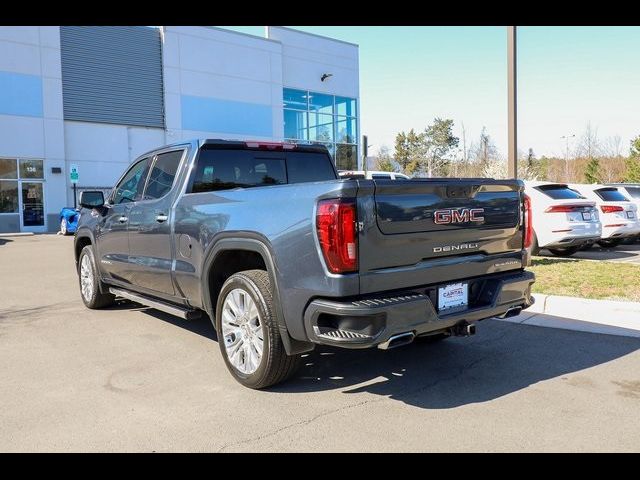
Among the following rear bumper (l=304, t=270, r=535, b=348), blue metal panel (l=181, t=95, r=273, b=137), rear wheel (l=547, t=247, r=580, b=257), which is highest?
blue metal panel (l=181, t=95, r=273, b=137)

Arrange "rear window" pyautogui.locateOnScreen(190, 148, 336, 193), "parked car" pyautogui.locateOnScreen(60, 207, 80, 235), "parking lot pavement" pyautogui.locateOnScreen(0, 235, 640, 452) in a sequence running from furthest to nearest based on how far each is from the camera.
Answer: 1. "parked car" pyautogui.locateOnScreen(60, 207, 80, 235)
2. "rear window" pyautogui.locateOnScreen(190, 148, 336, 193)
3. "parking lot pavement" pyautogui.locateOnScreen(0, 235, 640, 452)

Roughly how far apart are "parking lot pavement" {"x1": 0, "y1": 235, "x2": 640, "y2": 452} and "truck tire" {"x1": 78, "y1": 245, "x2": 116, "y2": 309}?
1.02 m

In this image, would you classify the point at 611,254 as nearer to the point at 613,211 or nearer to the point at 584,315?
the point at 613,211

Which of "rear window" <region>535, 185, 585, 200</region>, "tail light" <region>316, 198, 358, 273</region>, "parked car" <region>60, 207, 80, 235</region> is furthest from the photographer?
"parked car" <region>60, 207, 80, 235</region>

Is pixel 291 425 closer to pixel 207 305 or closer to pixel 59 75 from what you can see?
pixel 207 305

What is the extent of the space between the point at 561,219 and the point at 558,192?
72 cm

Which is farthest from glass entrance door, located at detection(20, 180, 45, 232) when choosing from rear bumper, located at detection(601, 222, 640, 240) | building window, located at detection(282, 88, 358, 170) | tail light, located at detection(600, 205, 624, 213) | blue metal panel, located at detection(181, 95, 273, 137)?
rear bumper, located at detection(601, 222, 640, 240)

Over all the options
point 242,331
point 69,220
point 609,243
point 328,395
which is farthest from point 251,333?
point 69,220

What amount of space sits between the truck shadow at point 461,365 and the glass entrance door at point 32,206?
956 inches

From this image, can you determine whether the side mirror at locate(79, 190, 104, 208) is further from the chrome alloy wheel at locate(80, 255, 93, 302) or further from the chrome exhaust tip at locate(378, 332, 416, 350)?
the chrome exhaust tip at locate(378, 332, 416, 350)

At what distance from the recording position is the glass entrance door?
25.6 meters

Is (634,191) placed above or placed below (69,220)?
above

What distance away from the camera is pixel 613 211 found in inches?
489

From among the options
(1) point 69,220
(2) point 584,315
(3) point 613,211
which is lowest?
(2) point 584,315
